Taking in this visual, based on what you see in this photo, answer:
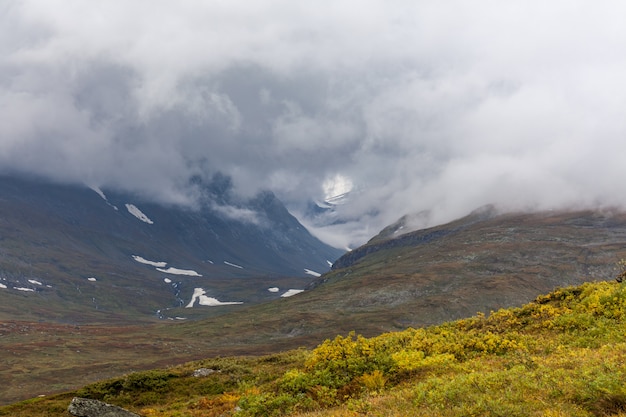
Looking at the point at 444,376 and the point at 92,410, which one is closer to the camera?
the point at 444,376

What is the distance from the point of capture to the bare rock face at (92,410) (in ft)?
62.5

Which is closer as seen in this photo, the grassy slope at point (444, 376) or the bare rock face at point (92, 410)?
the grassy slope at point (444, 376)

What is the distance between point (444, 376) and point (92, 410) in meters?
14.5

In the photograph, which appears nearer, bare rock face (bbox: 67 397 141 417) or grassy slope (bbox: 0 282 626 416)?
grassy slope (bbox: 0 282 626 416)

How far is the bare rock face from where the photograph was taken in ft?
62.5

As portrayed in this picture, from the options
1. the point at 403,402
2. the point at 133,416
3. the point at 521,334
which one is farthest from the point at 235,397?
the point at 521,334

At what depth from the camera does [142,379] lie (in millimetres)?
32031

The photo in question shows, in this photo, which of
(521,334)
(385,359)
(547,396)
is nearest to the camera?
(547,396)

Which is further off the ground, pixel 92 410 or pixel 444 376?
pixel 444 376

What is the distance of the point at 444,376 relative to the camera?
663 inches

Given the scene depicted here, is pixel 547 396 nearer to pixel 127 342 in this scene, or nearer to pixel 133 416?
pixel 133 416

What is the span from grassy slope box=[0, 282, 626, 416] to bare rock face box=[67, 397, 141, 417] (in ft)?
15.9

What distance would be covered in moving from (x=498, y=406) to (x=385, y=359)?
30.7 feet

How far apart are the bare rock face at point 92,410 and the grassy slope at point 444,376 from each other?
15.9 ft
